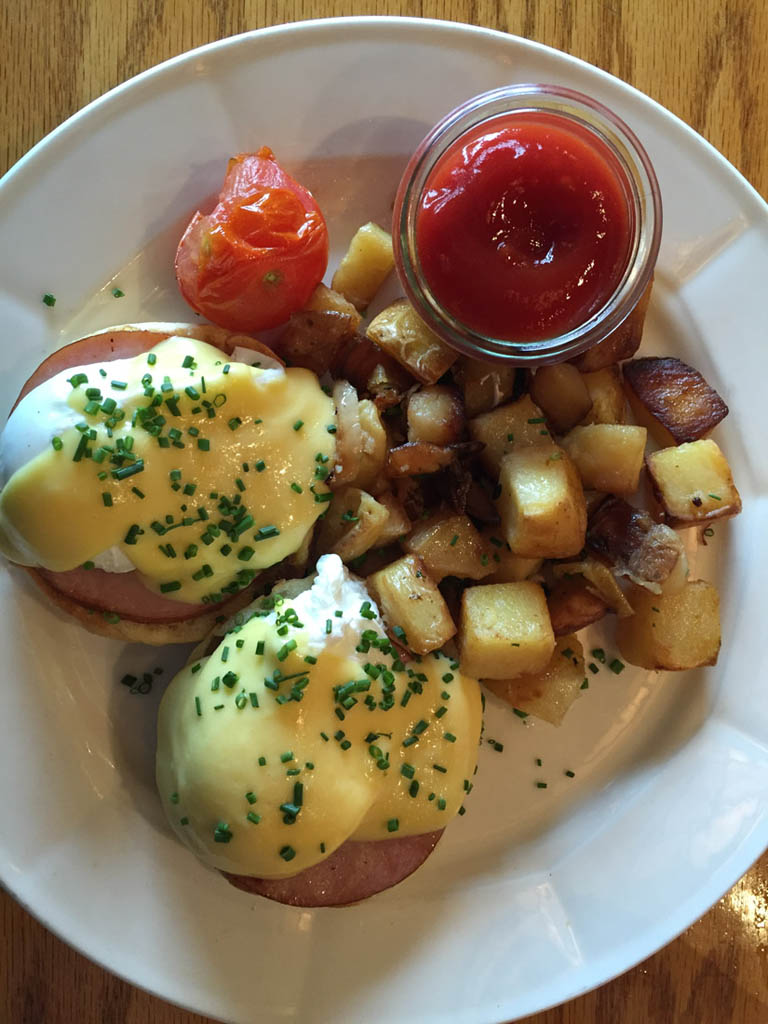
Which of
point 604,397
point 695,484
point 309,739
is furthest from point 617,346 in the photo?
point 309,739

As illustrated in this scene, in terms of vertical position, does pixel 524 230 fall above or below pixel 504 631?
above

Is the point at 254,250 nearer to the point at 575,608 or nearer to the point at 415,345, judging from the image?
the point at 415,345

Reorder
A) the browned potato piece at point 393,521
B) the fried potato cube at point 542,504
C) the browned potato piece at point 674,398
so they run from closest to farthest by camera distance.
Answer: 1. the fried potato cube at point 542,504
2. the browned potato piece at point 393,521
3. the browned potato piece at point 674,398

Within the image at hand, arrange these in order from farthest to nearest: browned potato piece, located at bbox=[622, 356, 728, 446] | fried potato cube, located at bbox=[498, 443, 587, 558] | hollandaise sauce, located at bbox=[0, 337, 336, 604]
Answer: browned potato piece, located at bbox=[622, 356, 728, 446] < fried potato cube, located at bbox=[498, 443, 587, 558] < hollandaise sauce, located at bbox=[0, 337, 336, 604]

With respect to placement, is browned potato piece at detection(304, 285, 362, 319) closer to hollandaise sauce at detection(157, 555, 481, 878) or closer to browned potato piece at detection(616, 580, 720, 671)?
hollandaise sauce at detection(157, 555, 481, 878)

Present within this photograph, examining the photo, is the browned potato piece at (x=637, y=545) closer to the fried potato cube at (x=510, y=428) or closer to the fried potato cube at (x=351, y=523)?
the fried potato cube at (x=510, y=428)

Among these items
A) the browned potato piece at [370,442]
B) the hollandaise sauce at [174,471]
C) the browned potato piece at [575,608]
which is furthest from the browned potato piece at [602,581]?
the hollandaise sauce at [174,471]

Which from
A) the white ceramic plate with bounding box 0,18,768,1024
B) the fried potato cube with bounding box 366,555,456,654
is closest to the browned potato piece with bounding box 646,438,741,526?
the white ceramic plate with bounding box 0,18,768,1024
